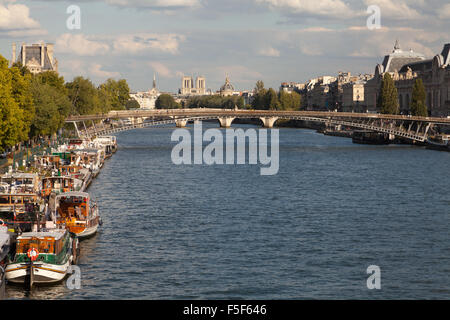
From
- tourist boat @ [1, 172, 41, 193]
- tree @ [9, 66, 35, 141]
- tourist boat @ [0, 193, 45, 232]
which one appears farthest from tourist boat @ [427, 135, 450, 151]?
tourist boat @ [0, 193, 45, 232]

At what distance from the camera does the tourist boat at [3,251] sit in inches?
809

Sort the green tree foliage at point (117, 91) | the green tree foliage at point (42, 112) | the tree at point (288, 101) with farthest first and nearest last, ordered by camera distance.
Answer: the tree at point (288, 101), the green tree foliage at point (117, 91), the green tree foliage at point (42, 112)

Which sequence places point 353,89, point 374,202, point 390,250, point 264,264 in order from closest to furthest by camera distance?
point 264,264
point 390,250
point 374,202
point 353,89

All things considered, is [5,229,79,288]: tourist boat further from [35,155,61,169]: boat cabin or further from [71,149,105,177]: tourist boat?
[71,149,105,177]: tourist boat

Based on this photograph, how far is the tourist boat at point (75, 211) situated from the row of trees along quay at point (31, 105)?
14234 millimetres

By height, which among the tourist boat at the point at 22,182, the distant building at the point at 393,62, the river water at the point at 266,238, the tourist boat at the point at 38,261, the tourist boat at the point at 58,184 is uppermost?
the distant building at the point at 393,62

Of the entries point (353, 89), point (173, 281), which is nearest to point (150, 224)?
point (173, 281)

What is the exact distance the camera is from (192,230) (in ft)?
96.6

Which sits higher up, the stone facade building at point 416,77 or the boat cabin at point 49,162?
the stone facade building at point 416,77

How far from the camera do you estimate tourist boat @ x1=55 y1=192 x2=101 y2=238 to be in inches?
1078

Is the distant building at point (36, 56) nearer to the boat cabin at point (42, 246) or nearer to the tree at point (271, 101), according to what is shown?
the tree at point (271, 101)

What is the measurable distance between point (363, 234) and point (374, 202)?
9158 millimetres

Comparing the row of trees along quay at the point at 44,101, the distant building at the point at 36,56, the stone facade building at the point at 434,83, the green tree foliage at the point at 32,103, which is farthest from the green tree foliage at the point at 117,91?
the stone facade building at the point at 434,83
